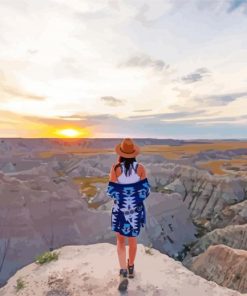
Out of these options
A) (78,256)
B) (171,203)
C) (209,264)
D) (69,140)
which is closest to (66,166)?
(171,203)

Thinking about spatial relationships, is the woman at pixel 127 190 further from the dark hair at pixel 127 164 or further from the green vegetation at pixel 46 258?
the green vegetation at pixel 46 258

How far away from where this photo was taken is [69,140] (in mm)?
171500

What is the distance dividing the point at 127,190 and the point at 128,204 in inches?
9.8

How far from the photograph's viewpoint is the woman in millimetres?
6598

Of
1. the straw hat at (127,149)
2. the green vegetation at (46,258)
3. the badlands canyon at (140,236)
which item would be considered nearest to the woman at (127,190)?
the straw hat at (127,149)

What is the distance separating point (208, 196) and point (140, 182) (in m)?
44.4

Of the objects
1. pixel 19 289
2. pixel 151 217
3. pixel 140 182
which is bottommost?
pixel 151 217

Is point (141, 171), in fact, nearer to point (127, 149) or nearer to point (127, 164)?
point (127, 164)

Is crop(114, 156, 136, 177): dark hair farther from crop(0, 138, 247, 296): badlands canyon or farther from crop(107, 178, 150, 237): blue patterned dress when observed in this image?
crop(0, 138, 247, 296): badlands canyon

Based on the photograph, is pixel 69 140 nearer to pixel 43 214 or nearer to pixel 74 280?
pixel 43 214

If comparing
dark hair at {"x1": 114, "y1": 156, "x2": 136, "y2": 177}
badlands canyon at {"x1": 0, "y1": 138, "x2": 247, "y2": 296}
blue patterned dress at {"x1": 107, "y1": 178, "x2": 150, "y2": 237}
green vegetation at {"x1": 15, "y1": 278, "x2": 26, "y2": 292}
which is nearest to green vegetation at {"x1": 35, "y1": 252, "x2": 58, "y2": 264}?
badlands canyon at {"x1": 0, "y1": 138, "x2": 247, "y2": 296}

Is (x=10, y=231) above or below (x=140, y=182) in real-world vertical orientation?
below

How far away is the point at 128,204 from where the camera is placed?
6.69 metres

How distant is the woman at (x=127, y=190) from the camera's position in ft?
21.6
